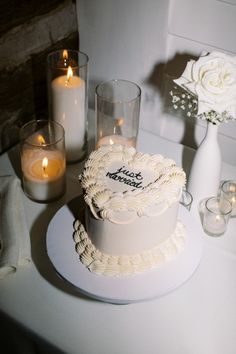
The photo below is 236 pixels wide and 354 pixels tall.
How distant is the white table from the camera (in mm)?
931

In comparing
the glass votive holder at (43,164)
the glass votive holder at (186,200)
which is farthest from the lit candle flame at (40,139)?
the glass votive holder at (186,200)

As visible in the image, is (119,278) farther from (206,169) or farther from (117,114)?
(117,114)

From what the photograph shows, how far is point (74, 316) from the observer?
975 mm

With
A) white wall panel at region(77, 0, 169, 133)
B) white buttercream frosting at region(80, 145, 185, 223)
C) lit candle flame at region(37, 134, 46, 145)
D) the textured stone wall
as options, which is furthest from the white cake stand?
white wall panel at region(77, 0, 169, 133)

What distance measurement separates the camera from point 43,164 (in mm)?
1185

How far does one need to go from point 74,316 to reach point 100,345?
81 millimetres

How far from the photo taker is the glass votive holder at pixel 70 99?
1271 millimetres

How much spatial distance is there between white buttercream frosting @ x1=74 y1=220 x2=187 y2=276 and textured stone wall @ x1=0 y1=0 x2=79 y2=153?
50 centimetres

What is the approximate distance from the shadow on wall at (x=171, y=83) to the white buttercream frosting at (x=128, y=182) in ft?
1.50

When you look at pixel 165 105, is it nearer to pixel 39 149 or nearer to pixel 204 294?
pixel 39 149

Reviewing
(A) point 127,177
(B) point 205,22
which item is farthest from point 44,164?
(B) point 205,22

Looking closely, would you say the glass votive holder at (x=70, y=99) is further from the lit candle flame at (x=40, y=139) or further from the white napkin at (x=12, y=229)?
the white napkin at (x=12, y=229)

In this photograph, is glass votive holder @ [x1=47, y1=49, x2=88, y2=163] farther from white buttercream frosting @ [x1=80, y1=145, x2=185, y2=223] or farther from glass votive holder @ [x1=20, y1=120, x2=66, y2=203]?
white buttercream frosting @ [x1=80, y1=145, x2=185, y2=223]

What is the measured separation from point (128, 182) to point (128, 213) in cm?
7
